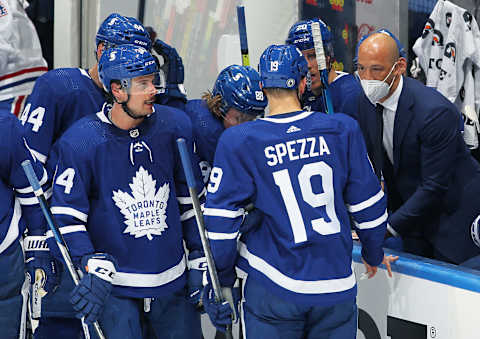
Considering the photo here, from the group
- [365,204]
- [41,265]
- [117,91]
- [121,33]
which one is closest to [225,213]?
[365,204]

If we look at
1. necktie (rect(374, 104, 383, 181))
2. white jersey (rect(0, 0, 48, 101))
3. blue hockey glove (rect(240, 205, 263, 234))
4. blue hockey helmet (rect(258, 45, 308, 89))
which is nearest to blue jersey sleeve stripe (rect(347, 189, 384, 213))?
blue hockey glove (rect(240, 205, 263, 234))

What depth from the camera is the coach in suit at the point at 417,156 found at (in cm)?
276

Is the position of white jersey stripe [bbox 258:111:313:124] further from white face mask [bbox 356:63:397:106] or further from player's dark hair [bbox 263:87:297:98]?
white face mask [bbox 356:63:397:106]

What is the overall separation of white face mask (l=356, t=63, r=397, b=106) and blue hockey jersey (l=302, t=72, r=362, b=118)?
254 mm

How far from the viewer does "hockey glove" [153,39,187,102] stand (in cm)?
331

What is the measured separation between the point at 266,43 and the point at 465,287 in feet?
7.12

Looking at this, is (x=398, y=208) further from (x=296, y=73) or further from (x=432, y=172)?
(x=296, y=73)

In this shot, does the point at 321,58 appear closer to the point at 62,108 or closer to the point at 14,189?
the point at 62,108

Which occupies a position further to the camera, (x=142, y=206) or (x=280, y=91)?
(x=142, y=206)

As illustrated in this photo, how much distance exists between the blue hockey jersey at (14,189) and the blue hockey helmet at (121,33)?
1.65 ft

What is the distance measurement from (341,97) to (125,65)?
1286 millimetres

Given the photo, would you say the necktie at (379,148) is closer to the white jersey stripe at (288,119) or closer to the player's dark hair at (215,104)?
the player's dark hair at (215,104)

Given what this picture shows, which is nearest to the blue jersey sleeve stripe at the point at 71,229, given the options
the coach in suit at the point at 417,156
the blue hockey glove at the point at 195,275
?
the blue hockey glove at the point at 195,275

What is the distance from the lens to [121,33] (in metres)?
2.73
